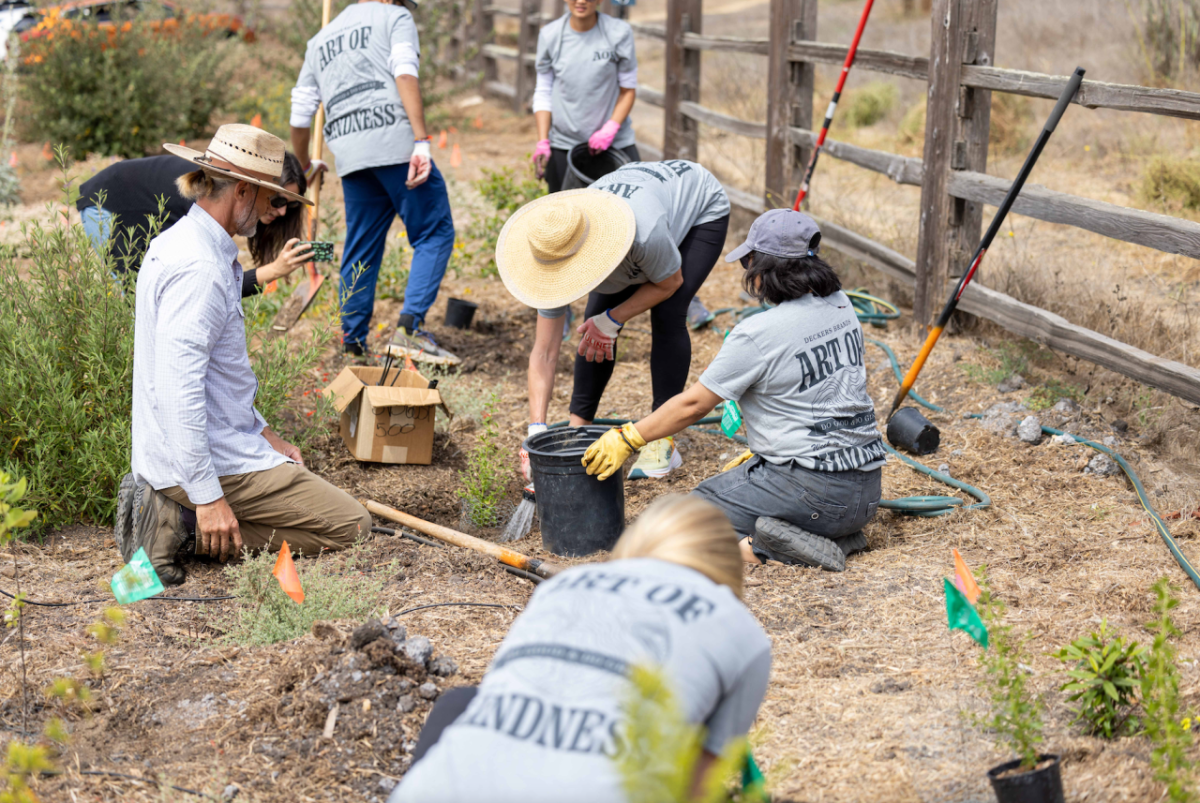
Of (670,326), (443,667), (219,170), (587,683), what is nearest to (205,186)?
(219,170)

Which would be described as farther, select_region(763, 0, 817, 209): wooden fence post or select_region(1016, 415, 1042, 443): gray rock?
select_region(763, 0, 817, 209): wooden fence post

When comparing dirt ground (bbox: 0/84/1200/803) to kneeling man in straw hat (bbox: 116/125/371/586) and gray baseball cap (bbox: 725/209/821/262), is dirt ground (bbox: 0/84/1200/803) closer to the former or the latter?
kneeling man in straw hat (bbox: 116/125/371/586)

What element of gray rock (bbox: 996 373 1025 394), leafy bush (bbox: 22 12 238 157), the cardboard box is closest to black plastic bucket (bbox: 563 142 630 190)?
the cardboard box

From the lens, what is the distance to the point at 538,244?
3525mm

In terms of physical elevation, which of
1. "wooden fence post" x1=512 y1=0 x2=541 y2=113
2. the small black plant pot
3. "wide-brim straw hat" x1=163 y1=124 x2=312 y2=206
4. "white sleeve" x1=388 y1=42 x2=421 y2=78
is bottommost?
the small black plant pot

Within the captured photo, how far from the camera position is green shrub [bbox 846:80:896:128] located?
36.8 feet

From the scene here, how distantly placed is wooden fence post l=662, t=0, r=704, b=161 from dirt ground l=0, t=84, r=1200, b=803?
13.8 ft

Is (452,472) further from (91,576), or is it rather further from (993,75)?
(993,75)

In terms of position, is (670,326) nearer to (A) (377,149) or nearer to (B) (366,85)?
(A) (377,149)

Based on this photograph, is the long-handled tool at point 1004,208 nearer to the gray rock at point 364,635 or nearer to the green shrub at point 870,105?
the gray rock at point 364,635

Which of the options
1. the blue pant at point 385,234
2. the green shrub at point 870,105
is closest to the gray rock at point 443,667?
the blue pant at point 385,234

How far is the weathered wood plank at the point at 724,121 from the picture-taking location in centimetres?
726

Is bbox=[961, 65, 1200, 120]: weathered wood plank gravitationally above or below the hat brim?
above

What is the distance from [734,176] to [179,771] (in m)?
7.57
